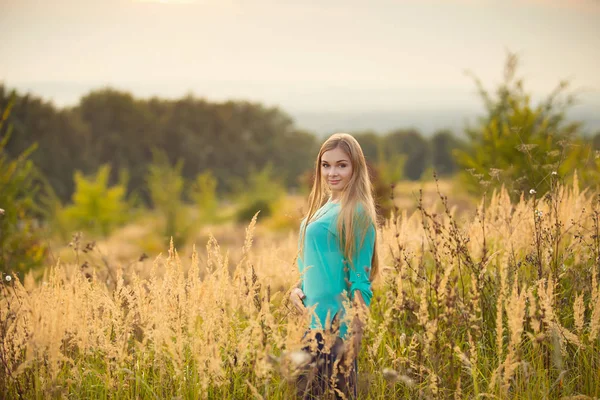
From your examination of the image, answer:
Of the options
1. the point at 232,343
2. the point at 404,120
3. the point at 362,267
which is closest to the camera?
the point at 362,267

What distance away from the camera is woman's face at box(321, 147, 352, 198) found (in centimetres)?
313

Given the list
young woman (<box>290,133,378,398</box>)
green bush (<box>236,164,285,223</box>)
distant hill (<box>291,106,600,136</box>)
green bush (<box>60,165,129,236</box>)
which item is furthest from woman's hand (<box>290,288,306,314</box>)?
green bush (<box>236,164,285,223</box>)

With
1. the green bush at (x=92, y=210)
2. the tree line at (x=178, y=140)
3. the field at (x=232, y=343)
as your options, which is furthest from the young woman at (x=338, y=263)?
the tree line at (x=178, y=140)

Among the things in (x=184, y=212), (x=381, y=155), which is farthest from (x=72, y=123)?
(x=381, y=155)

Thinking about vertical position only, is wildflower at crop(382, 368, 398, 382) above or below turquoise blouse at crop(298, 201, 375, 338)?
below

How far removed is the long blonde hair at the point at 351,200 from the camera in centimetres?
284

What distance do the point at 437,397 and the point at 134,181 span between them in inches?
1364

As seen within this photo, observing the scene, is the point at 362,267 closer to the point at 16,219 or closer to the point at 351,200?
the point at 351,200

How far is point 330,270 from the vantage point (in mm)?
2867

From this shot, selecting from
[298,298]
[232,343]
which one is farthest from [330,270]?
[232,343]

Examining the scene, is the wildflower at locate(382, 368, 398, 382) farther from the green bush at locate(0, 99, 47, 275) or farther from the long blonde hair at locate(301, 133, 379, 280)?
the green bush at locate(0, 99, 47, 275)

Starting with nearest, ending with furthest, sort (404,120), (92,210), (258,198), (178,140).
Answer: (92,210)
(258,198)
(178,140)
(404,120)

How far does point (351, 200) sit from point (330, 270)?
1.53 feet

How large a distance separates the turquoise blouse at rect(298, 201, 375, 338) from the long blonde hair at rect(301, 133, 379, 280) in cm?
4
